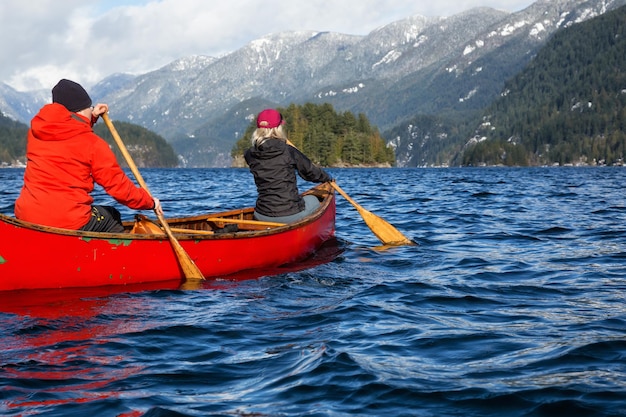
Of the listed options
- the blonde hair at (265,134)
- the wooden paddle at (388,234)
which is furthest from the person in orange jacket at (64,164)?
the wooden paddle at (388,234)

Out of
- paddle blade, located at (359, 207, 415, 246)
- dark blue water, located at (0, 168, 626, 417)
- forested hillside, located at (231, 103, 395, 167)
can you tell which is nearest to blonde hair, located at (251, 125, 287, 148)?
dark blue water, located at (0, 168, 626, 417)

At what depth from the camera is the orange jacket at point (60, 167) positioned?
9742mm

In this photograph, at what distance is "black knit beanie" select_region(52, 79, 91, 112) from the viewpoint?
9875 mm

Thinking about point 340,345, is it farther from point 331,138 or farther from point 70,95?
point 331,138

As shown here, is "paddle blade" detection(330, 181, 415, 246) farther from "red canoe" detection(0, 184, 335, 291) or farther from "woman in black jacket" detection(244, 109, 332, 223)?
"red canoe" detection(0, 184, 335, 291)

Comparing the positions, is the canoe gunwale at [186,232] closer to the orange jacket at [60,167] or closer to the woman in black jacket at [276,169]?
the orange jacket at [60,167]

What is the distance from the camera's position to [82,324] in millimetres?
8523

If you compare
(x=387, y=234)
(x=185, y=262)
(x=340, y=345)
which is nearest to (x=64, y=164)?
(x=185, y=262)

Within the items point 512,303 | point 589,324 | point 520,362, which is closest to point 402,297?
point 512,303

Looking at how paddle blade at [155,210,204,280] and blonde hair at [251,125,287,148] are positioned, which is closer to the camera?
paddle blade at [155,210,204,280]

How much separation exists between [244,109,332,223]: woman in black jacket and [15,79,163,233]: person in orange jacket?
143 inches

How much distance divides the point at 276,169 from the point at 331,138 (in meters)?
158

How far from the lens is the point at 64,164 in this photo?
32.2ft

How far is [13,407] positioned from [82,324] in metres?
2.86
